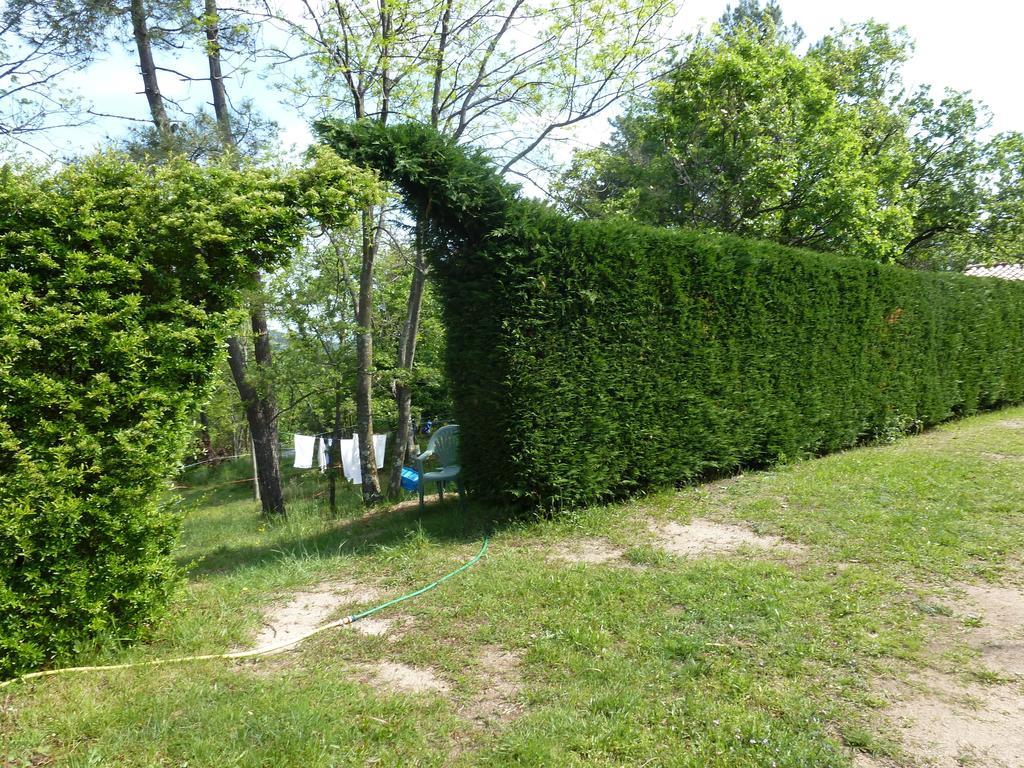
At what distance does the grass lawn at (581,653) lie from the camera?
8.34 ft

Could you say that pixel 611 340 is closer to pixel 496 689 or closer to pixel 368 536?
pixel 368 536

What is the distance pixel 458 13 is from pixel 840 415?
25.3 feet

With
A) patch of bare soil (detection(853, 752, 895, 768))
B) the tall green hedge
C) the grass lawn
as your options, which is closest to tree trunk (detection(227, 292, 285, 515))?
the grass lawn

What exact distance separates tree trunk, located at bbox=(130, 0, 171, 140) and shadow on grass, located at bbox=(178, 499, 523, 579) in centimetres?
651

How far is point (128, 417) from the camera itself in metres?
3.52

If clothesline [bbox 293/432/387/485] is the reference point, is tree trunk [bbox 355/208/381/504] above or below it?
above

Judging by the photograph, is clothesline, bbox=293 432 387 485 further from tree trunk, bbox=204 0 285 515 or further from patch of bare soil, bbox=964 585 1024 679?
patch of bare soil, bbox=964 585 1024 679

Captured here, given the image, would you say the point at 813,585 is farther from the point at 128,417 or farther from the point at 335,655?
the point at 128,417

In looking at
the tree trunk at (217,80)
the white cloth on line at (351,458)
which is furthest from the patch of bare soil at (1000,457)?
the tree trunk at (217,80)

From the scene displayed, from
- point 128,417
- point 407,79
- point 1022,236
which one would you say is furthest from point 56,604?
point 1022,236

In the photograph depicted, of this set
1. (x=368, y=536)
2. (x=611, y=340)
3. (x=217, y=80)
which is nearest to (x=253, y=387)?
(x=368, y=536)

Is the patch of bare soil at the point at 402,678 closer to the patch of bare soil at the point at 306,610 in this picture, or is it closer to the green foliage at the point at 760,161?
the patch of bare soil at the point at 306,610

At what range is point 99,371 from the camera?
3.46m

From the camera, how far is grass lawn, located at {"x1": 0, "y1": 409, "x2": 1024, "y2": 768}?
2541 mm
